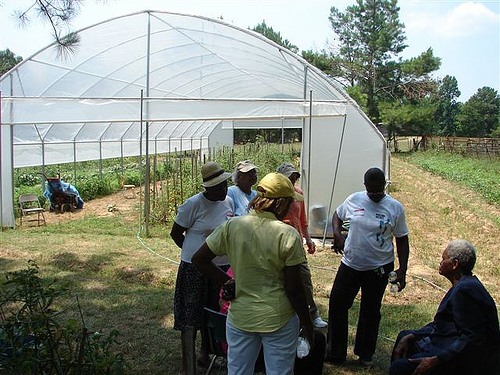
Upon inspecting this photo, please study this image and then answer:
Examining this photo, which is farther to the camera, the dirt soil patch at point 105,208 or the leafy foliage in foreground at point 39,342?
the dirt soil patch at point 105,208

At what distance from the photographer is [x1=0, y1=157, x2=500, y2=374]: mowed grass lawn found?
398cm

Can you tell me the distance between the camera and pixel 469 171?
64.8 ft

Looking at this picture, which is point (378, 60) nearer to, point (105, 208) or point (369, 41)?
point (369, 41)

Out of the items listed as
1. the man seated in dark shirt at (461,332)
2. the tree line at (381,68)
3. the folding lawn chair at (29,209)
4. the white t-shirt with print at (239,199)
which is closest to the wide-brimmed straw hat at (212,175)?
the white t-shirt with print at (239,199)

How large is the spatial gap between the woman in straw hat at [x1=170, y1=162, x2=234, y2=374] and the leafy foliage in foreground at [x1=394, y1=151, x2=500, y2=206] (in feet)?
38.2

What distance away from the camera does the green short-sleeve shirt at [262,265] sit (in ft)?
7.00

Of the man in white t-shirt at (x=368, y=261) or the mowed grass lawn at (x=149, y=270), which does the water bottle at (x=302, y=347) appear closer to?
the mowed grass lawn at (x=149, y=270)

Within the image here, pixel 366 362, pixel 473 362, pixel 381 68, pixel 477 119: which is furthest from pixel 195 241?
pixel 477 119

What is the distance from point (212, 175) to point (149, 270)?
11.2ft

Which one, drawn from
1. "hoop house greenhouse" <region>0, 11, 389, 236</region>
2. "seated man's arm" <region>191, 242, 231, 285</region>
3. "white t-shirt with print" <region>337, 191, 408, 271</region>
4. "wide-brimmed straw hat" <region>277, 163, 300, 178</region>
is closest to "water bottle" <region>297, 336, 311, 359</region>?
"seated man's arm" <region>191, 242, 231, 285</region>

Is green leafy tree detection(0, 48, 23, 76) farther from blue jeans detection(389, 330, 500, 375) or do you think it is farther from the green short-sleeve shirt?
blue jeans detection(389, 330, 500, 375)

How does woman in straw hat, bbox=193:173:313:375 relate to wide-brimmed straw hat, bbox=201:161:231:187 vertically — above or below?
below

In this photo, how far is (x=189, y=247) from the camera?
3.15 metres

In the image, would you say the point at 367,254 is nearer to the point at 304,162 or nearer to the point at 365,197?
the point at 365,197
